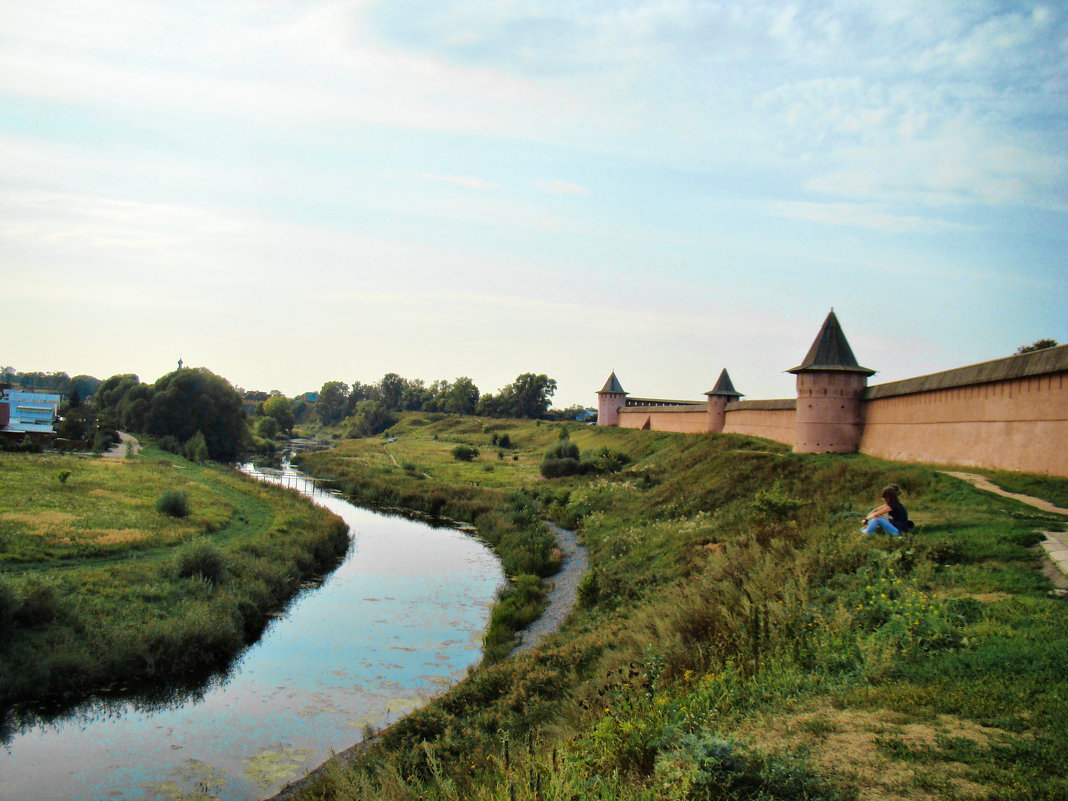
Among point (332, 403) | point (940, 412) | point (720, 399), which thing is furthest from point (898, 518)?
point (332, 403)

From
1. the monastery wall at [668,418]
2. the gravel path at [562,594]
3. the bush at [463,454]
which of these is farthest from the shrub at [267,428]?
the gravel path at [562,594]

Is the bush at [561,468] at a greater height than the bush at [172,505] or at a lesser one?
greater

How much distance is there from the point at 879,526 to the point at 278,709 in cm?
1086

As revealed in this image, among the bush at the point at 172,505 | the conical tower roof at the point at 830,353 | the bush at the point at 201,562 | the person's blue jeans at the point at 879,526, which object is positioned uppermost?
the conical tower roof at the point at 830,353

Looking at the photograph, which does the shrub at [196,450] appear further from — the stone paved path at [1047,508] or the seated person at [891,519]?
the seated person at [891,519]

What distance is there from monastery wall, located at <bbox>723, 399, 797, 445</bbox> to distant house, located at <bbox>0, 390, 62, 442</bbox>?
45.7 meters

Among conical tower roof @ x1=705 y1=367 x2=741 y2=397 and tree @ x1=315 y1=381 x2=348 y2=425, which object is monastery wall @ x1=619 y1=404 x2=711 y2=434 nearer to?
conical tower roof @ x1=705 y1=367 x2=741 y2=397

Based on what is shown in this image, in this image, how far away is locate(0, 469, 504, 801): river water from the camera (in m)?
9.93

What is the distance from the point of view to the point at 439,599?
1958cm

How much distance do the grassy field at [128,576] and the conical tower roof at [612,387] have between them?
113 feet

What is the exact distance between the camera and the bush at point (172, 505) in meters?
22.7

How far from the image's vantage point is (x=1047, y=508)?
1078 centimetres

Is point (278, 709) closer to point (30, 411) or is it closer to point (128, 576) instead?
point (128, 576)

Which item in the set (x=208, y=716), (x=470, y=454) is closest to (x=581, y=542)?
(x=208, y=716)
